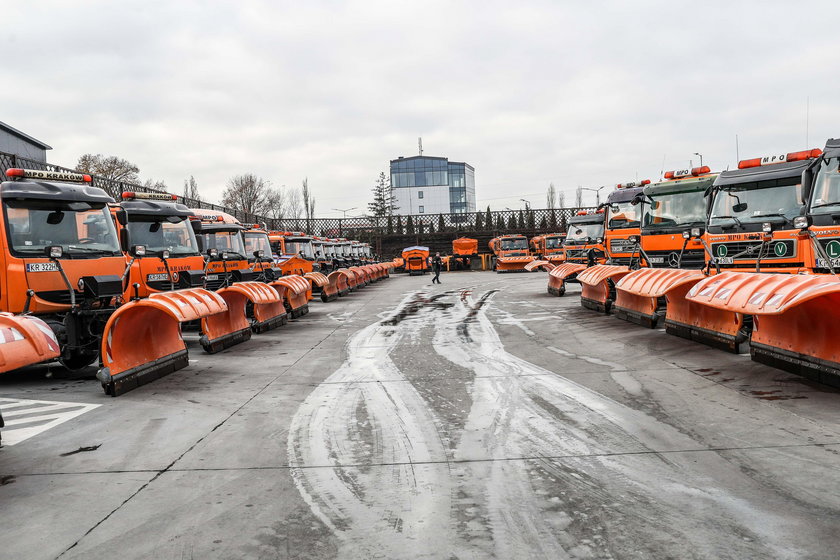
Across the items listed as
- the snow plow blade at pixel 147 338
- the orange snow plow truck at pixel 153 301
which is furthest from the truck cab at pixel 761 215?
the orange snow plow truck at pixel 153 301

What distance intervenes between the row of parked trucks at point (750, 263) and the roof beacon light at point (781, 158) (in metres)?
0.02

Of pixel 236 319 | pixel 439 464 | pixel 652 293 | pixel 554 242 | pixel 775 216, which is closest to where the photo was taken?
pixel 439 464

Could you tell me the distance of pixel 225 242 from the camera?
52.2 ft

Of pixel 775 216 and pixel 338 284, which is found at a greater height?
pixel 775 216

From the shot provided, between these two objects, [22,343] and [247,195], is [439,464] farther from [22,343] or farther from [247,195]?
[247,195]

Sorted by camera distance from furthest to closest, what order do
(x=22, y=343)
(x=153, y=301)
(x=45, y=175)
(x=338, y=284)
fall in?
(x=338, y=284), (x=45, y=175), (x=153, y=301), (x=22, y=343)

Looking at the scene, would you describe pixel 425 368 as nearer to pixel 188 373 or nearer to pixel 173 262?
pixel 188 373

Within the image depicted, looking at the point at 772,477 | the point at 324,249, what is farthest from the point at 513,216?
the point at 772,477

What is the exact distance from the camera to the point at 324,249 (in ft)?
99.6

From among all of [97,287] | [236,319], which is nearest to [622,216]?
[236,319]

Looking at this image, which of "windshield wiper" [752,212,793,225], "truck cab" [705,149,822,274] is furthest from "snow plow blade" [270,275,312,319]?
"windshield wiper" [752,212,793,225]

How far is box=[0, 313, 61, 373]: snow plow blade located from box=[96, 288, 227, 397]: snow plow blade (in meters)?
1.83

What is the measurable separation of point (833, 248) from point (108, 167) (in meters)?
55.1

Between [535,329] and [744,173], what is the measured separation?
4705 millimetres
